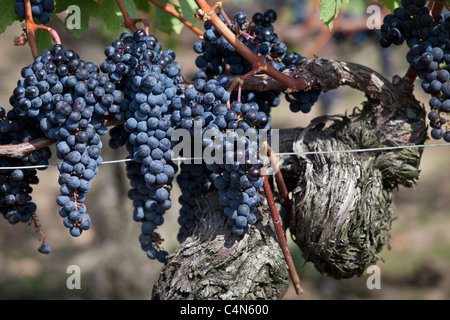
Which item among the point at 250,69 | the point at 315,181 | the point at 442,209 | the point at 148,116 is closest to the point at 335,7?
the point at 250,69

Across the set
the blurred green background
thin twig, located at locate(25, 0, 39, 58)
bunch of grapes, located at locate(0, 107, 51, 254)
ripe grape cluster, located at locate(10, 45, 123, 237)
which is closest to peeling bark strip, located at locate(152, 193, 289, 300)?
ripe grape cluster, located at locate(10, 45, 123, 237)

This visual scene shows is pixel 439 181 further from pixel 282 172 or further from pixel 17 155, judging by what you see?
pixel 17 155

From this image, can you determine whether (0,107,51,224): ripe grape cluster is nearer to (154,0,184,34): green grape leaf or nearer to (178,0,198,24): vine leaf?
(178,0,198,24): vine leaf

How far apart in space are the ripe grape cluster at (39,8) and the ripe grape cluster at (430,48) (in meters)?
0.91

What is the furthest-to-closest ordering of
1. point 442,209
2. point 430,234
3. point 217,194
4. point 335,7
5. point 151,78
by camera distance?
1. point 442,209
2. point 430,234
3. point 217,194
4. point 335,7
5. point 151,78

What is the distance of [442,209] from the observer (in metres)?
5.23

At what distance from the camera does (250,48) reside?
1420 mm

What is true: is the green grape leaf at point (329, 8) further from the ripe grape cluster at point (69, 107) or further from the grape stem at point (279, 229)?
the ripe grape cluster at point (69, 107)

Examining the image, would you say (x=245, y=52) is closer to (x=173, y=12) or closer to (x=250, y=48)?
(x=250, y=48)

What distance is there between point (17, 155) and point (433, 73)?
1.07 m

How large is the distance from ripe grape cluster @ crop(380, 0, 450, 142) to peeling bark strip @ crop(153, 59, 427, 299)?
0.13 m

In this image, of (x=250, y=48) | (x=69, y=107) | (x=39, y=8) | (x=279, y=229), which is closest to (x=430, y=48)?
(x=250, y=48)

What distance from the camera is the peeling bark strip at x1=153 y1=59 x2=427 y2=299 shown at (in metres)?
1.38

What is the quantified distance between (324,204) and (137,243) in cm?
236
